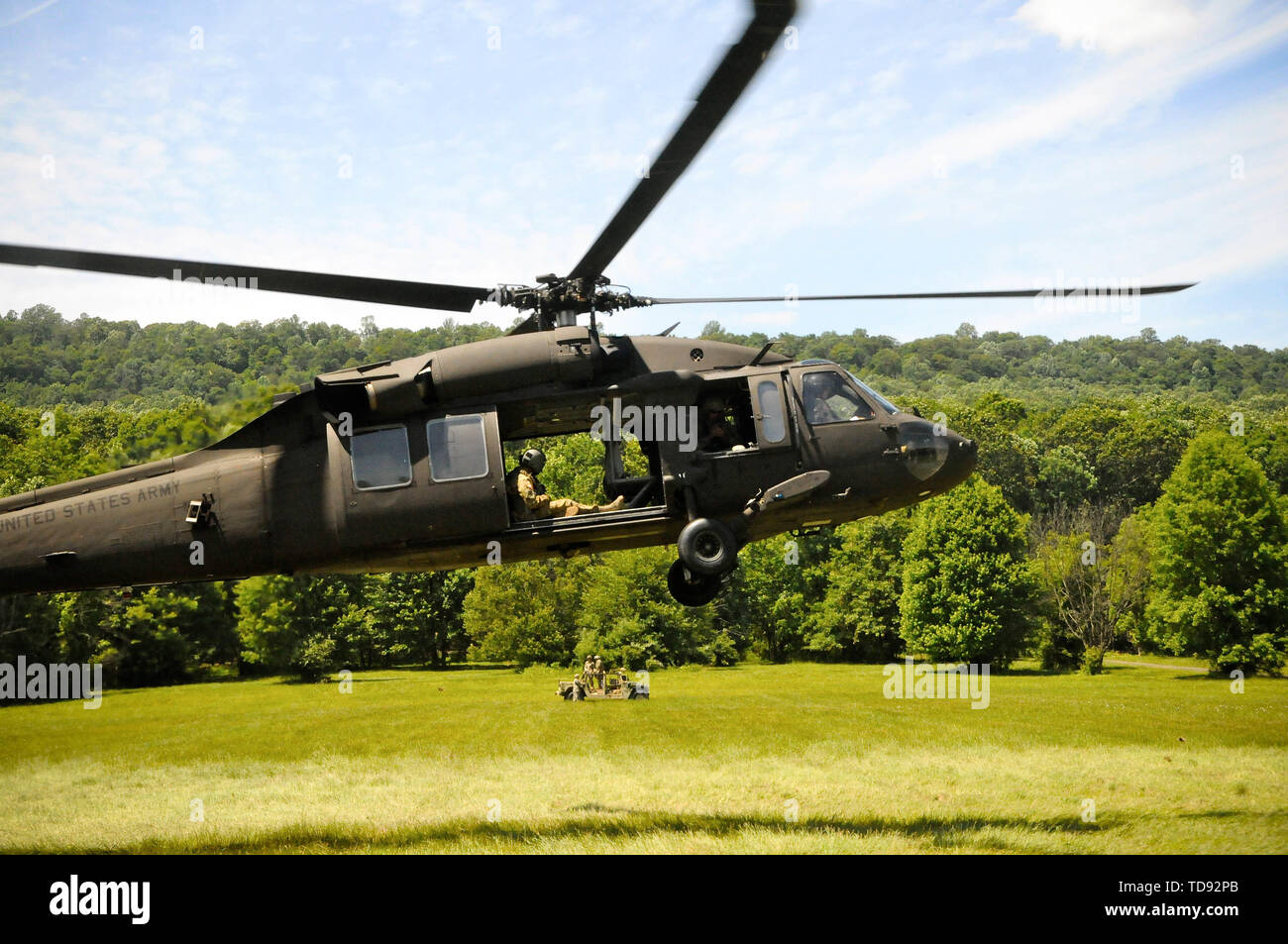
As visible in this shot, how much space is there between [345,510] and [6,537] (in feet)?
13.1

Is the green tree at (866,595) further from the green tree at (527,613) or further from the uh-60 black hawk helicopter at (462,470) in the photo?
the uh-60 black hawk helicopter at (462,470)

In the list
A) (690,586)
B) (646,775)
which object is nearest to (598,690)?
(646,775)

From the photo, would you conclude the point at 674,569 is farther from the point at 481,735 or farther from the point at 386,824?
the point at 481,735

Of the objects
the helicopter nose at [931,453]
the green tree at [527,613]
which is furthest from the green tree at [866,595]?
the helicopter nose at [931,453]

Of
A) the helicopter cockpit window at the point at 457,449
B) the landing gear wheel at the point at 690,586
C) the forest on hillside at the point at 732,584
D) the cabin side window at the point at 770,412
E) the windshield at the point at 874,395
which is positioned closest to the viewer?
the helicopter cockpit window at the point at 457,449

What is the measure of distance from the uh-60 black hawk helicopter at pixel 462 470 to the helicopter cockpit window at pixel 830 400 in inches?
1.0

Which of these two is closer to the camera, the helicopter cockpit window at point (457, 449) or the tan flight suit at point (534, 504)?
the helicopter cockpit window at point (457, 449)

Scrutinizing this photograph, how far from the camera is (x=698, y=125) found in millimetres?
8492

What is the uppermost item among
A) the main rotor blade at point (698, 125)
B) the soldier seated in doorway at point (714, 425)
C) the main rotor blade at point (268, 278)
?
the main rotor blade at point (698, 125)

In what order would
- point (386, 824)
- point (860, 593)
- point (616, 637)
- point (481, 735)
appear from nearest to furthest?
point (386, 824) < point (481, 735) < point (616, 637) < point (860, 593)

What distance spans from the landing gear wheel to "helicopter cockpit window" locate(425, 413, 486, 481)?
109 inches

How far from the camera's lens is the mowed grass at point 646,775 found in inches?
526

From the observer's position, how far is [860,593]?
63562 millimetres

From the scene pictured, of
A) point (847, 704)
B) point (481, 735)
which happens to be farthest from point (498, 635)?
point (481, 735)
